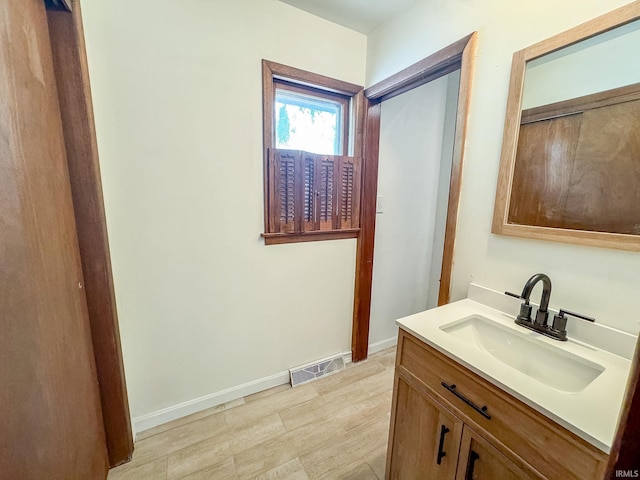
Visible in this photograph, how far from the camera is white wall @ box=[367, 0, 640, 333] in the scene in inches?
34.1

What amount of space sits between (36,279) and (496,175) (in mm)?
1697

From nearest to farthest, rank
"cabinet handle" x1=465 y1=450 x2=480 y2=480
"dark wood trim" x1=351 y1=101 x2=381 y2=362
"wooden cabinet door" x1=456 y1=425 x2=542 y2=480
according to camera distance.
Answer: "wooden cabinet door" x1=456 y1=425 x2=542 y2=480 → "cabinet handle" x1=465 y1=450 x2=480 y2=480 → "dark wood trim" x1=351 y1=101 x2=381 y2=362

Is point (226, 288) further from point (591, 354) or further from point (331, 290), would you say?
point (591, 354)

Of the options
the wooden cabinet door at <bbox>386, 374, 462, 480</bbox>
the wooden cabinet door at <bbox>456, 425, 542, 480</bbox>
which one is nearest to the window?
the wooden cabinet door at <bbox>386, 374, 462, 480</bbox>

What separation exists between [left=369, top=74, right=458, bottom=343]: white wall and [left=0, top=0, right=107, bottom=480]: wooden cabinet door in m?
1.76

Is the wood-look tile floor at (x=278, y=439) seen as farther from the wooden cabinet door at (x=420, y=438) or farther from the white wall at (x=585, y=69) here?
the white wall at (x=585, y=69)

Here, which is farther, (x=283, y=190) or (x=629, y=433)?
(x=283, y=190)

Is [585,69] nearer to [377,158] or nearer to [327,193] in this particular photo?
[377,158]

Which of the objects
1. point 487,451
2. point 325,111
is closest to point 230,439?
point 487,451

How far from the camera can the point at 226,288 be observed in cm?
158

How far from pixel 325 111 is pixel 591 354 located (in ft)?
5.93

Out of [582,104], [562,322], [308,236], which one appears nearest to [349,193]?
[308,236]

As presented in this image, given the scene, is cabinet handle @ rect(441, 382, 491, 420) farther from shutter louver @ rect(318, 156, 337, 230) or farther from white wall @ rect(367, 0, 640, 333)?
shutter louver @ rect(318, 156, 337, 230)

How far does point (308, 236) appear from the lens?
1757 millimetres
